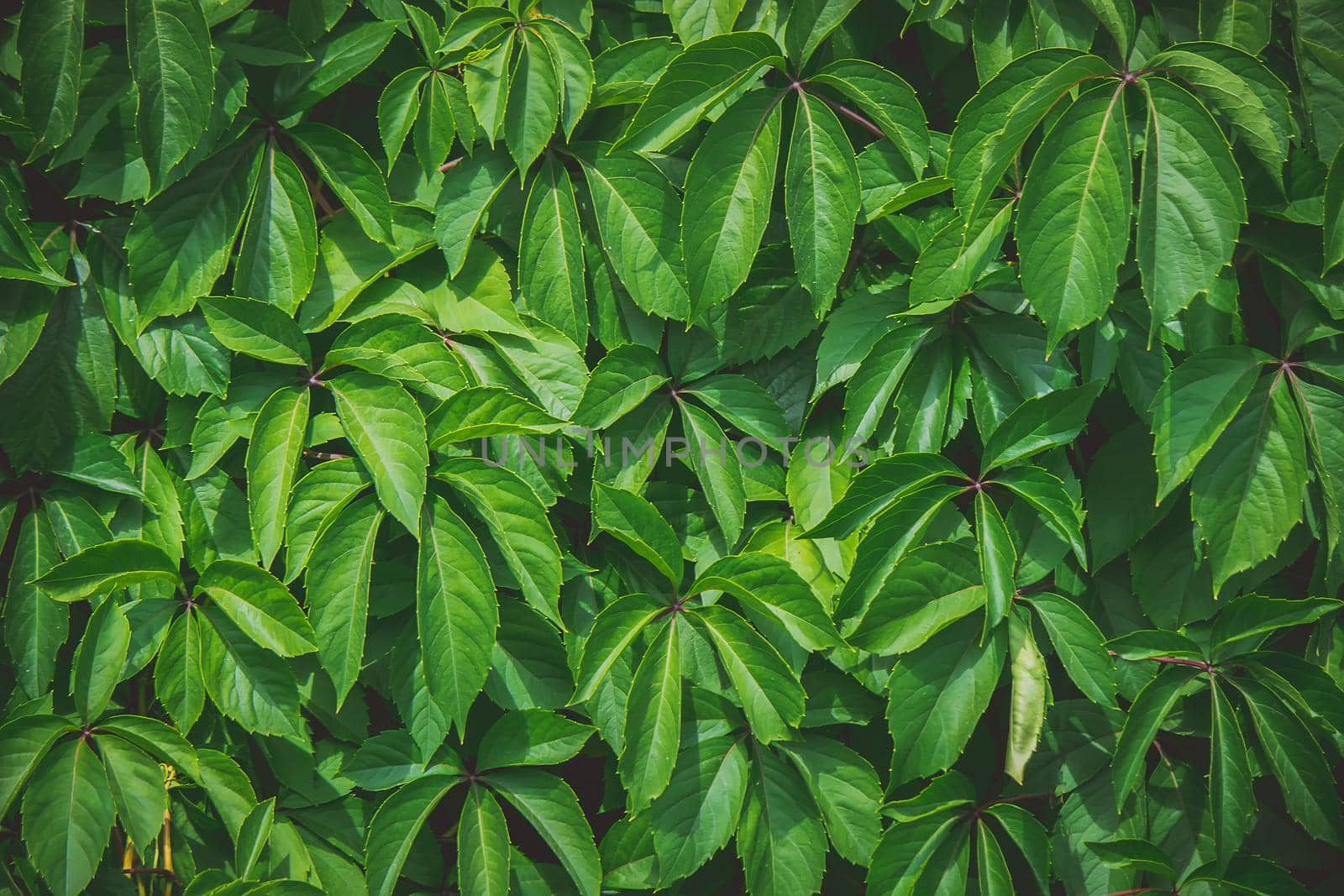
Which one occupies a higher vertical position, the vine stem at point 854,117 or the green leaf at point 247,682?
the vine stem at point 854,117

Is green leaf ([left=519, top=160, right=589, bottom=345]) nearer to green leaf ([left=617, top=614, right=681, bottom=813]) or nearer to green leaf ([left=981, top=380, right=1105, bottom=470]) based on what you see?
green leaf ([left=617, top=614, right=681, bottom=813])

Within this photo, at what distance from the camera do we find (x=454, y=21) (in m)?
1.29

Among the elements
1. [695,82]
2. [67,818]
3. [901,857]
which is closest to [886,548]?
[901,857]

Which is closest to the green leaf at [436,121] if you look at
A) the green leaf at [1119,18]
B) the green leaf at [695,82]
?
the green leaf at [695,82]

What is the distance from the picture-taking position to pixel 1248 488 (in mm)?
1220

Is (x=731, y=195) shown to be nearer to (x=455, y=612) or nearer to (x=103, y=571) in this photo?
(x=455, y=612)

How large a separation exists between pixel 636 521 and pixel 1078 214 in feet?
2.20

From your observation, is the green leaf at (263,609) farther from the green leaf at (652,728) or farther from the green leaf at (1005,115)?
the green leaf at (1005,115)

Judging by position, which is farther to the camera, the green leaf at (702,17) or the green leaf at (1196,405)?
the green leaf at (702,17)

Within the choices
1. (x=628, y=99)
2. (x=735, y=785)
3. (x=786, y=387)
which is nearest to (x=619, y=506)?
Answer: (x=786, y=387)

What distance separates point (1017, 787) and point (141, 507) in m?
1.33

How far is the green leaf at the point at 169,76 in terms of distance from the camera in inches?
47.7

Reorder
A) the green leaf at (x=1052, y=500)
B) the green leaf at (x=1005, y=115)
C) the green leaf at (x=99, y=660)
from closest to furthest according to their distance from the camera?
the green leaf at (x=1005, y=115)
the green leaf at (x=1052, y=500)
the green leaf at (x=99, y=660)

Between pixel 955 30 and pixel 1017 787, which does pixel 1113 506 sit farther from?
pixel 955 30
